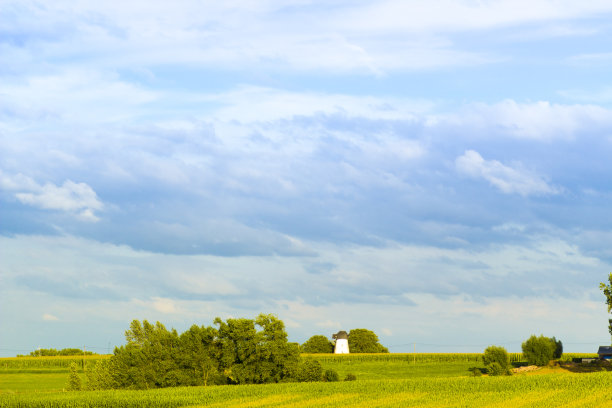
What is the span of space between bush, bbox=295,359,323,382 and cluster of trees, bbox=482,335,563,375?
180 feet

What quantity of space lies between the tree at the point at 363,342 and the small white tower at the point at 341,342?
1175 centimetres

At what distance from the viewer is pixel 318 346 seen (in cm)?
18938

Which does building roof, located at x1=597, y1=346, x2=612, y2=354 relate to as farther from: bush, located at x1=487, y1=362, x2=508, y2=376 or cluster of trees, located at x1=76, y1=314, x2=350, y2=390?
cluster of trees, located at x1=76, y1=314, x2=350, y2=390

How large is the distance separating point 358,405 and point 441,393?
7.41 meters

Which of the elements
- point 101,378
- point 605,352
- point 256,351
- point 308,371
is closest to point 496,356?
point 605,352

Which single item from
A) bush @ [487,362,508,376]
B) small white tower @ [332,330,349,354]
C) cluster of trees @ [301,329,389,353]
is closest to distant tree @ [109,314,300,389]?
bush @ [487,362,508,376]

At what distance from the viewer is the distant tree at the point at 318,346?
189 meters

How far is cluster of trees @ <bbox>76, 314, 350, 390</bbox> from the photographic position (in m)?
69.4

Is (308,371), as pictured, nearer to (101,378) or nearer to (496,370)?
(101,378)

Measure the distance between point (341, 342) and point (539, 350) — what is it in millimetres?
62103

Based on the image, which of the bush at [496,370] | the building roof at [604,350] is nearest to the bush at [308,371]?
the bush at [496,370]

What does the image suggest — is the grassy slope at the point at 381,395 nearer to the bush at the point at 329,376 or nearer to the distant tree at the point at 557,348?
the bush at the point at 329,376

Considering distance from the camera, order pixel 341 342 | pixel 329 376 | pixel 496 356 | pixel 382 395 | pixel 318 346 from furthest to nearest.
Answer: pixel 318 346 < pixel 341 342 < pixel 496 356 < pixel 329 376 < pixel 382 395

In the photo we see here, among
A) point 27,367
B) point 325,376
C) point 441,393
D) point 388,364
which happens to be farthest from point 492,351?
point 27,367
